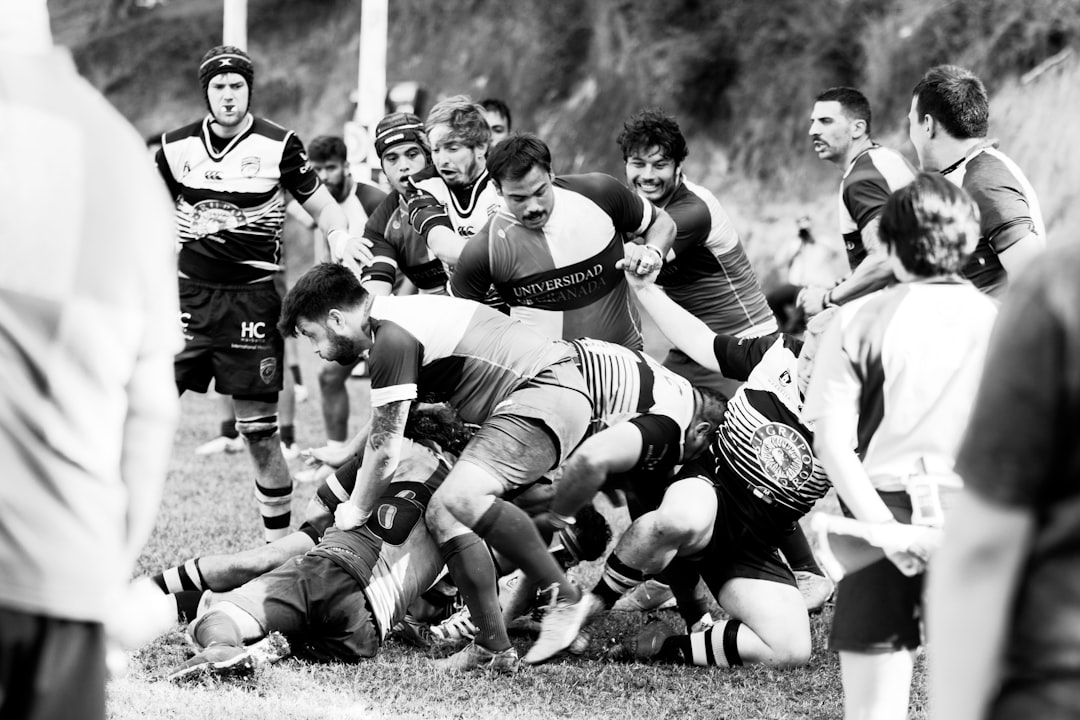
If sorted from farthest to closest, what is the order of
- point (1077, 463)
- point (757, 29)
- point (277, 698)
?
point (757, 29) → point (277, 698) → point (1077, 463)

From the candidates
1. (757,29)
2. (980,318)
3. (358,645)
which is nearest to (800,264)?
(757,29)

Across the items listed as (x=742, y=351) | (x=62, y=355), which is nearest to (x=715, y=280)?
(x=742, y=351)

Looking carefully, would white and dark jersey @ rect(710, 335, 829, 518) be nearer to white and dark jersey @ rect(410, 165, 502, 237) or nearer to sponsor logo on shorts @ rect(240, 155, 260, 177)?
white and dark jersey @ rect(410, 165, 502, 237)

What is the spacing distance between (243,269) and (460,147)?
4.36ft

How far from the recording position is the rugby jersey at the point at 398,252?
6.47 metres

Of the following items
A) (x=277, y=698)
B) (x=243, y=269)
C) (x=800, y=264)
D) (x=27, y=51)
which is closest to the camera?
(x=27, y=51)

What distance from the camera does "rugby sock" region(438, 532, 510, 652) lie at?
4.64 meters

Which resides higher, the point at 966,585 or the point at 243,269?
the point at 243,269

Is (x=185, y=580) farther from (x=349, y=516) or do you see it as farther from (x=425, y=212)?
(x=425, y=212)

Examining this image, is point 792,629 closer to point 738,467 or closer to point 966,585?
point 738,467

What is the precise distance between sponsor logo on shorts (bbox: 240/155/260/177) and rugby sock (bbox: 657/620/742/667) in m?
3.13

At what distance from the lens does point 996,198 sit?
4891 millimetres

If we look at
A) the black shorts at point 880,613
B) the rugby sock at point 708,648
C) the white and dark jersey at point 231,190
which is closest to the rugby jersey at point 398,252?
the white and dark jersey at point 231,190

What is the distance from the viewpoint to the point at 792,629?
4625mm
